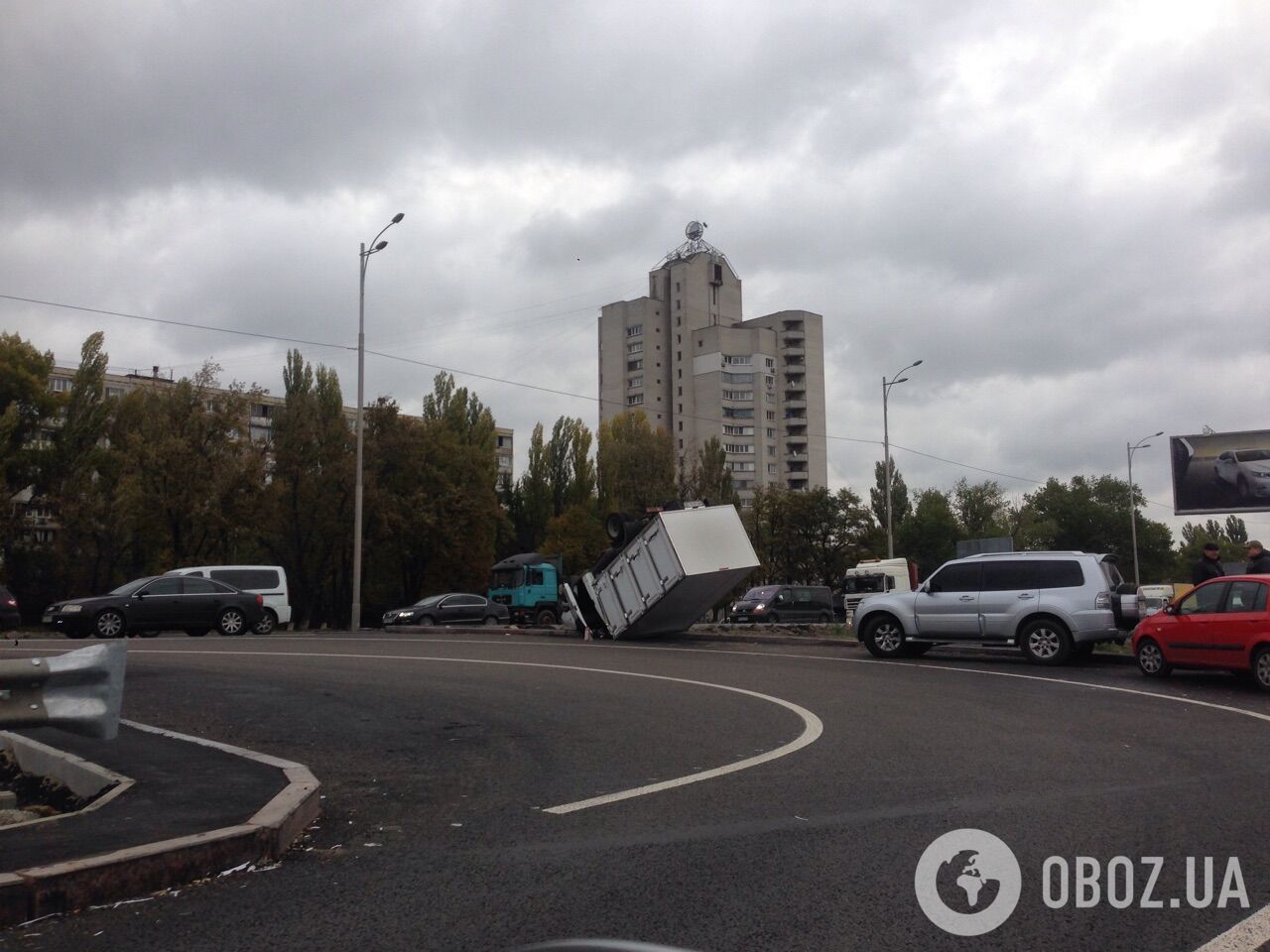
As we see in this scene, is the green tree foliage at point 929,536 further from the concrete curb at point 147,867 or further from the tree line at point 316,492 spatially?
the concrete curb at point 147,867

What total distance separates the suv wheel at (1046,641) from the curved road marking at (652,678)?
20.3 feet

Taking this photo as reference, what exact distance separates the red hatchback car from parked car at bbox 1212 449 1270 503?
35.3 m

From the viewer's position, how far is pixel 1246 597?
13.3 metres

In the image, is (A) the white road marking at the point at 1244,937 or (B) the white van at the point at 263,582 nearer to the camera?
(A) the white road marking at the point at 1244,937

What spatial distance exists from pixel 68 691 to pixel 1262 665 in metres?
13.4

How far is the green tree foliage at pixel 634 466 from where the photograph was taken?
60.0 metres

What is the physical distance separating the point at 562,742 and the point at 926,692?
19.3ft

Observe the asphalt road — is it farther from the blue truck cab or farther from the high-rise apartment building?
the high-rise apartment building

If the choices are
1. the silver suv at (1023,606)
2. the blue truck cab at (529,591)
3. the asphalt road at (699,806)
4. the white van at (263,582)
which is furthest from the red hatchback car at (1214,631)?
the blue truck cab at (529,591)

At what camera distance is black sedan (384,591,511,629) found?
119 ft

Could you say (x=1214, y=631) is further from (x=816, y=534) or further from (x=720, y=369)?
(x=720, y=369)

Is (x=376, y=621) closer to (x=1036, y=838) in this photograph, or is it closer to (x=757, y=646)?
(x=757, y=646)

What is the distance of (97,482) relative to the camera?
48.0m

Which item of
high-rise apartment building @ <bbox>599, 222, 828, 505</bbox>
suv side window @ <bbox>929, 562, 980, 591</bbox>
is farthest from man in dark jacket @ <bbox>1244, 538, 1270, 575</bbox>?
high-rise apartment building @ <bbox>599, 222, 828, 505</bbox>
